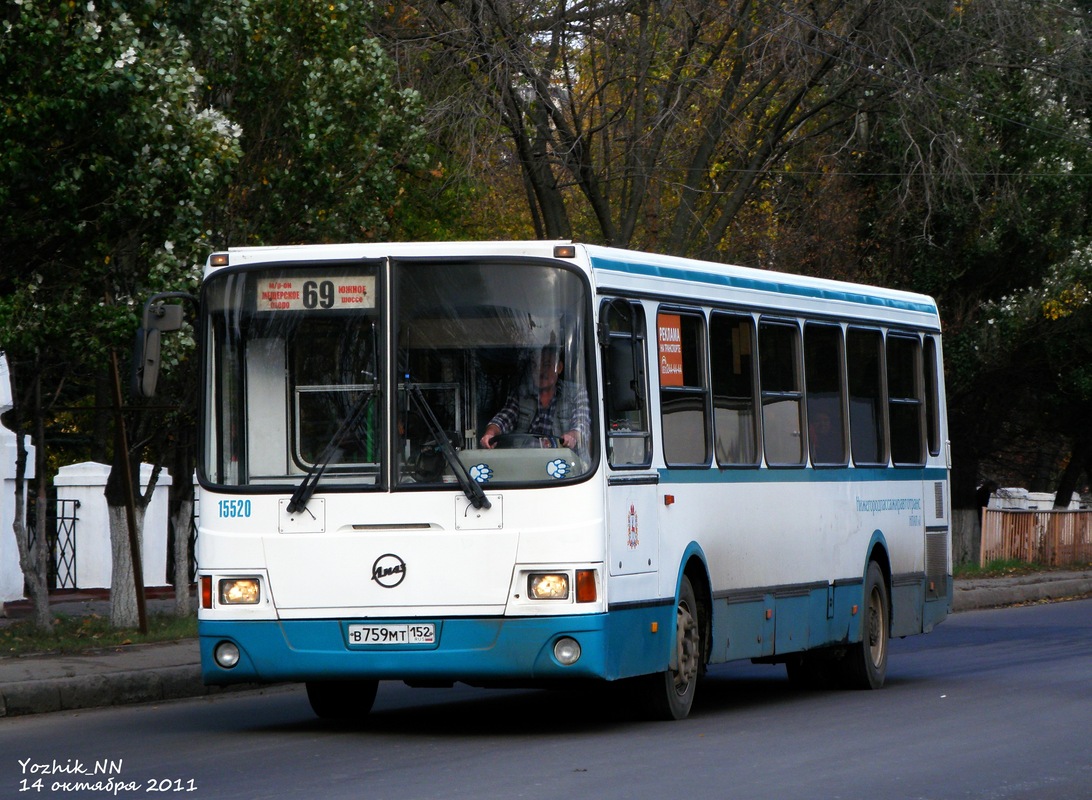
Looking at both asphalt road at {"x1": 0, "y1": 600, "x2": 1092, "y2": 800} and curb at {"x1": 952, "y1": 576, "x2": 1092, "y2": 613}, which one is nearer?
asphalt road at {"x1": 0, "y1": 600, "x2": 1092, "y2": 800}

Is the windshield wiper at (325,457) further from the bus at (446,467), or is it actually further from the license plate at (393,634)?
the license plate at (393,634)

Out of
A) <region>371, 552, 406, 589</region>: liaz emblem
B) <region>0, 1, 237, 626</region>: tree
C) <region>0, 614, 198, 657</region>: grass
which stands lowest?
<region>0, 614, 198, 657</region>: grass

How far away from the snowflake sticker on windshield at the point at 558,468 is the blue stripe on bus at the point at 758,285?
1094mm

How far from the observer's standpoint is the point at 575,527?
1006 cm

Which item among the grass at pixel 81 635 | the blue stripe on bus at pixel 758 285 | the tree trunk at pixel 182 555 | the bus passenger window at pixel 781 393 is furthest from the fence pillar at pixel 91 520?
the bus passenger window at pixel 781 393

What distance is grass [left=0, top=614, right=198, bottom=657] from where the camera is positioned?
15180 millimetres

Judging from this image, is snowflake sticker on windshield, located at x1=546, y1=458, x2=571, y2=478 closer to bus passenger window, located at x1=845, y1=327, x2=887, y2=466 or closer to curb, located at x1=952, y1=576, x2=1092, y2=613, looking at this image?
bus passenger window, located at x1=845, y1=327, x2=887, y2=466

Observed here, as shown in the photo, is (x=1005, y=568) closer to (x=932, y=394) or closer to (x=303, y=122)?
(x=932, y=394)

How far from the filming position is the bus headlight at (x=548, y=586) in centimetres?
1006

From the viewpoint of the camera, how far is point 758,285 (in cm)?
1255

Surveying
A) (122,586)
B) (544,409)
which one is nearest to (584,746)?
(544,409)

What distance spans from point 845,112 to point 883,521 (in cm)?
1240

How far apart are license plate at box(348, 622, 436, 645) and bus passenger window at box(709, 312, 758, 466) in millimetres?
2520

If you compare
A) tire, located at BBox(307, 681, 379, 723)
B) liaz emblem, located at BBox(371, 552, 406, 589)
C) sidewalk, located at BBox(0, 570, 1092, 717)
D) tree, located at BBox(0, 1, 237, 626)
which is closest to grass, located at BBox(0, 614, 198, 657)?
sidewalk, located at BBox(0, 570, 1092, 717)
